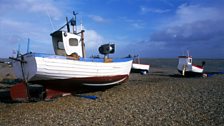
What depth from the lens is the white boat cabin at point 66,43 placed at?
15305 millimetres

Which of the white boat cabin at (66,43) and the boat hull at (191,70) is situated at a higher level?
the white boat cabin at (66,43)

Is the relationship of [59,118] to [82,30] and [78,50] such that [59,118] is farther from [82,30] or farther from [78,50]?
[82,30]

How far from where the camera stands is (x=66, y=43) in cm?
1534

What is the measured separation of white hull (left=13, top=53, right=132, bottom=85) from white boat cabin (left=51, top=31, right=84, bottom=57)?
2105 mm

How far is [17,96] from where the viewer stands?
491 inches

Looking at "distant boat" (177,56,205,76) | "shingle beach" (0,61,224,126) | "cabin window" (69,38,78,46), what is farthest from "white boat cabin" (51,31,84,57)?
"distant boat" (177,56,205,76)

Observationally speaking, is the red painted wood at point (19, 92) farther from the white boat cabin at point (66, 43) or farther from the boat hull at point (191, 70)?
the boat hull at point (191, 70)

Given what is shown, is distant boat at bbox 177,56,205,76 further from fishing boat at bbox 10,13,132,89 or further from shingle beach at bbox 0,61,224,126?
shingle beach at bbox 0,61,224,126

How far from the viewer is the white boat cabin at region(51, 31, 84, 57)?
15.3 metres

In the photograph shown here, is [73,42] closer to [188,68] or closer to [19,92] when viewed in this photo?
[19,92]

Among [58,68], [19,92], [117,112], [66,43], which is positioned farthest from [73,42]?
[117,112]

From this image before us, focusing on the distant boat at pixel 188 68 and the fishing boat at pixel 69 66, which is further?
the distant boat at pixel 188 68

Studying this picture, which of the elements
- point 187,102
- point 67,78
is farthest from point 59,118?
point 187,102

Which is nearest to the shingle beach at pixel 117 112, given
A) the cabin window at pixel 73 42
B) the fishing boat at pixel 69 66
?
the fishing boat at pixel 69 66
